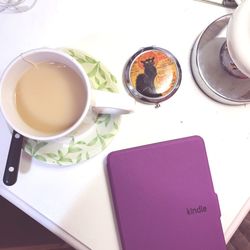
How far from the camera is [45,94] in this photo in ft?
1.42

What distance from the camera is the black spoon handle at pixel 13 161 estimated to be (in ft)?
1.47

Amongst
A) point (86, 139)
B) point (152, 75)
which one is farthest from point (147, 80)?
point (86, 139)

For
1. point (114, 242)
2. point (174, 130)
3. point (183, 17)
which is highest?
point (183, 17)

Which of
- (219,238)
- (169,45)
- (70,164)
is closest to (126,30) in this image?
(169,45)

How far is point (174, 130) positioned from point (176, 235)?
0.13 metres

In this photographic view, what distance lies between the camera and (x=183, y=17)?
0.51m

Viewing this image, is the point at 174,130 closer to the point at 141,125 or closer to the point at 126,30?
the point at 141,125

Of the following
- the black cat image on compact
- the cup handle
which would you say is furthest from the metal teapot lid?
the cup handle

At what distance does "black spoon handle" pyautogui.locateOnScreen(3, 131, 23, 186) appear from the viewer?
1.47ft

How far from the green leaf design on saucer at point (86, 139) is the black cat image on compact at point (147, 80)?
1.3 inches

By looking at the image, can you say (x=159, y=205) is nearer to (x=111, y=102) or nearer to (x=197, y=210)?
(x=197, y=210)

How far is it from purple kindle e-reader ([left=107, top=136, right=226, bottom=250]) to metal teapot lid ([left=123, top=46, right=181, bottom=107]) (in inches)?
2.9

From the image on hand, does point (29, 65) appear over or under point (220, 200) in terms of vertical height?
over

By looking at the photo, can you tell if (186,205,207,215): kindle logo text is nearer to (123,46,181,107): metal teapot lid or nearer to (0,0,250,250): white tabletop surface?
(0,0,250,250): white tabletop surface
